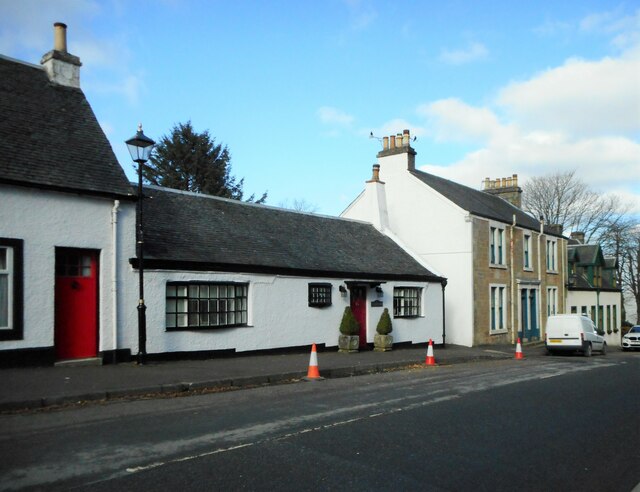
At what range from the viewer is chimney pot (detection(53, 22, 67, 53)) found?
600 inches

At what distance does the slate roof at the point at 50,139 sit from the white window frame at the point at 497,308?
1967 centimetres

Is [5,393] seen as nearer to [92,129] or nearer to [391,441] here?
[391,441]

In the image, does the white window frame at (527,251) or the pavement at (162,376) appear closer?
the pavement at (162,376)

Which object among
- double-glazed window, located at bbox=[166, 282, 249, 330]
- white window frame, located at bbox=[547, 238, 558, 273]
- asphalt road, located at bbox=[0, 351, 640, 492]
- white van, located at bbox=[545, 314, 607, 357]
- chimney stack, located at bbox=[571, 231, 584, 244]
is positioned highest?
chimney stack, located at bbox=[571, 231, 584, 244]

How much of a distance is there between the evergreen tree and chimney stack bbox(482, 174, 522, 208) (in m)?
19.9

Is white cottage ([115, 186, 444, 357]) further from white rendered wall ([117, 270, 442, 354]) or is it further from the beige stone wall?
the beige stone wall

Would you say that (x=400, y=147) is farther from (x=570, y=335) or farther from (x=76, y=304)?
(x=76, y=304)

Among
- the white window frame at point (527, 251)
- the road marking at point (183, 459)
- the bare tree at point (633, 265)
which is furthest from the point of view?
the bare tree at point (633, 265)

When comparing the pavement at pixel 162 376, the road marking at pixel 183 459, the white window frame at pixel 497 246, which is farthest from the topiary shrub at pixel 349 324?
the road marking at pixel 183 459

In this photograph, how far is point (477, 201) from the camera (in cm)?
3109

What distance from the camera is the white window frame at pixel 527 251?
3184 centimetres

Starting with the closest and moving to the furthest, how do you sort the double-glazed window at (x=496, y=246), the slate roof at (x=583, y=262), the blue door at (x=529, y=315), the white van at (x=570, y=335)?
the white van at (x=570, y=335)
the double-glazed window at (x=496, y=246)
the blue door at (x=529, y=315)
the slate roof at (x=583, y=262)

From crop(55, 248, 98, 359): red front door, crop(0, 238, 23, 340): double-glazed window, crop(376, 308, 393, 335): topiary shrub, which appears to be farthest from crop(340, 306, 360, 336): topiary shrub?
crop(0, 238, 23, 340): double-glazed window

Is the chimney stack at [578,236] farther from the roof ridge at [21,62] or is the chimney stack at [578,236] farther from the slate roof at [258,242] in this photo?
the roof ridge at [21,62]
